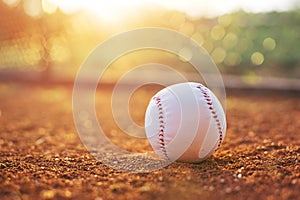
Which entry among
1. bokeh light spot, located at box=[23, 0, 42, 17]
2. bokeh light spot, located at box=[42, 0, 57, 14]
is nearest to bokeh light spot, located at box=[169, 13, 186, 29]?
bokeh light spot, located at box=[42, 0, 57, 14]

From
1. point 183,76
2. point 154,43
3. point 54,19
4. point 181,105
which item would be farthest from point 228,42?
point 181,105

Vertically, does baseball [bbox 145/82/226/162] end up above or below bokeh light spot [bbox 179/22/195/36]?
below

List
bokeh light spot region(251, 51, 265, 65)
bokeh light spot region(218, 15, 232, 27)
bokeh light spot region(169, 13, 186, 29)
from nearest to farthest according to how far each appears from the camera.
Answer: bokeh light spot region(251, 51, 265, 65) → bokeh light spot region(169, 13, 186, 29) → bokeh light spot region(218, 15, 232, 27)

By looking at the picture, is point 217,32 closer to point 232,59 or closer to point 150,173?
point 232,59

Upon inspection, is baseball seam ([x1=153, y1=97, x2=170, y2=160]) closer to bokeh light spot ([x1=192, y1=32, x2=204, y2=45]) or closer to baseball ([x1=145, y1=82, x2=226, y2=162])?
baseball ([x1=145, y1=82, x2=226, y2=162])

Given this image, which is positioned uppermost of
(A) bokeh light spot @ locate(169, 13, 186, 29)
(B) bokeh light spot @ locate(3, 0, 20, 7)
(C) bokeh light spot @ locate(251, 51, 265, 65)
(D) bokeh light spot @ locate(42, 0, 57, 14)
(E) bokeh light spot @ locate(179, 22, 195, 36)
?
(B) bokeh light spot @ locate(3, 0, 20, 7)

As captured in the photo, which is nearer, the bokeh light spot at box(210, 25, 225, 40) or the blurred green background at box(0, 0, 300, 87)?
the blurred green background at box(0, 0, 300, 87)
